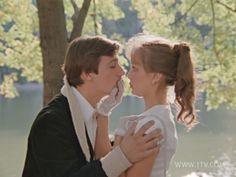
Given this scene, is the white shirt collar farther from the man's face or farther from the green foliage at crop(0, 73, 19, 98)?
the green foliage at crop(0, 73, 19, 98)

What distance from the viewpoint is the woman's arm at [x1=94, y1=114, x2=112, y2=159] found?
2.10 m

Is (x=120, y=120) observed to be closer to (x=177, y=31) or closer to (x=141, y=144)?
(x=141, y=144)

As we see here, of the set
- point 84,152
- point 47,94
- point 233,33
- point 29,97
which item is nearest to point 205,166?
point 233,33

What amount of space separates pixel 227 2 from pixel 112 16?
2155 millimetres

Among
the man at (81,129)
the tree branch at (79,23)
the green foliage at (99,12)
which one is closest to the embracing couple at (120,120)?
Answer: the man at (81,129)

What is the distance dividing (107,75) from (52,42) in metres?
2.30

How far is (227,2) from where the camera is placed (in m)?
7.99

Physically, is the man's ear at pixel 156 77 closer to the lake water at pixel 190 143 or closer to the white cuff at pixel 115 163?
the white cuff at pixel 115 163

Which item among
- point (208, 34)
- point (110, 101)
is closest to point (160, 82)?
point (110, 101)

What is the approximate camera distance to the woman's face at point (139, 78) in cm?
188

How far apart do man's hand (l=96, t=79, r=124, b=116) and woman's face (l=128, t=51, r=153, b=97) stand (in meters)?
0.24

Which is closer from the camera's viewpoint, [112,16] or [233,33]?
[233,33]

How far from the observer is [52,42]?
13.9ft

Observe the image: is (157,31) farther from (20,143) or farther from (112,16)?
(20,143)
